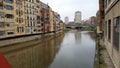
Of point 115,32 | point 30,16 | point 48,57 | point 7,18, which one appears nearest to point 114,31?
point 115,32

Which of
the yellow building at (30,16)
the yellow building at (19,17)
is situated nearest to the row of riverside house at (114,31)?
the yellow building at (19,17)

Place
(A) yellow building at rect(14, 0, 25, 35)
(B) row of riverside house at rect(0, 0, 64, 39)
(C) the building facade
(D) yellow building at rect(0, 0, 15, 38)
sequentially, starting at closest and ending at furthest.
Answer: (C) the building facade
(D) yellow building at rect(0, 0, 15, 38)
(B) row of riverside house at rect(0, 0, 64, 39)
(A) yellow building at rect(14, 0, 25, 35)

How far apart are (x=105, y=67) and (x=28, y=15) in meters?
44.3

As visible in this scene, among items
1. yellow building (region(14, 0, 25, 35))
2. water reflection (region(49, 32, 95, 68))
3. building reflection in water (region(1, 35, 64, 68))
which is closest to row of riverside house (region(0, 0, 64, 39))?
yellow building (region(14, 0, 25, 35))

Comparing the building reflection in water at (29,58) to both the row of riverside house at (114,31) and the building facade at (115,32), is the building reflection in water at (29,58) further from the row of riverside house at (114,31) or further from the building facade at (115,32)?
the building facade at (115,32)

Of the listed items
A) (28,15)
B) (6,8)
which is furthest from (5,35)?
(28,15)

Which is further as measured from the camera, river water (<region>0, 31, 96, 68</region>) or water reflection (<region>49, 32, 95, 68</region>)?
river water (<region>0, 31, 96, 68</region>)

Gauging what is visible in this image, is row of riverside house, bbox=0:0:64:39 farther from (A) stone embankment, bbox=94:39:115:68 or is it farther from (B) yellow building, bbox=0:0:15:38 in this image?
(A) stone embankment, bbox=94:39:115:68

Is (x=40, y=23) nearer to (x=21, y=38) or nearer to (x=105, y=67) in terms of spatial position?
(x=21, y=38)

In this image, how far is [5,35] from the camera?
3941 cm

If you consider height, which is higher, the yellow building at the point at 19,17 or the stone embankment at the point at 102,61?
the yellow building at the point at 19,17

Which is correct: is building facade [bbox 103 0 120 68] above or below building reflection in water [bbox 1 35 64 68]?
above

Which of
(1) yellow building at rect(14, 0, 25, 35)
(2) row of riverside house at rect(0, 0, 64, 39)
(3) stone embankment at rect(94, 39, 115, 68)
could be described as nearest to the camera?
(3) stone embankment at rect(94, 39, 115, 68)

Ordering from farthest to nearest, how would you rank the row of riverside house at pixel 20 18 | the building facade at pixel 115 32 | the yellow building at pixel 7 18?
the row of riverside house at pixel 20 18, the yellow building at pixel 7 18, the building facade at pixel 115 32
